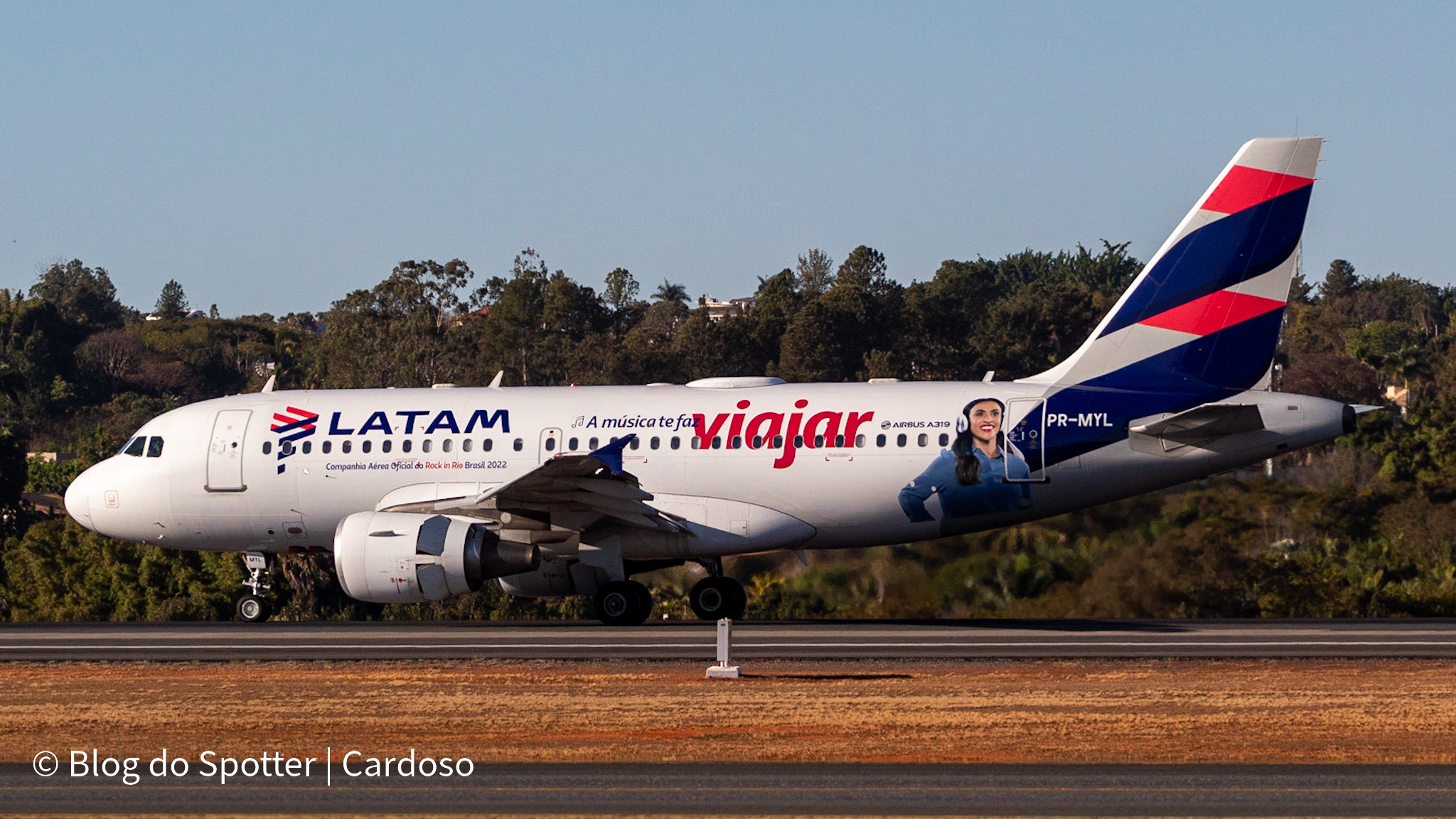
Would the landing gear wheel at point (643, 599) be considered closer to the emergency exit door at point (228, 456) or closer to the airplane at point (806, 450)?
the airplane at point (806, 450)

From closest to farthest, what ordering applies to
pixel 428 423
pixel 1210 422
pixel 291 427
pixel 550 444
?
pixel 1210 422 < pixel 550 444 < pixel 428 423 < pixel 291 427

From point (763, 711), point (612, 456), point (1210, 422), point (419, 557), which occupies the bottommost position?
point (763, 711)

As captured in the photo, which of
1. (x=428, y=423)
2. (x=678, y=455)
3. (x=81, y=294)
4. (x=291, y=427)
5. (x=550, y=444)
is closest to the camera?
(x=678, y=455)

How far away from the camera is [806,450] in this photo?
2662 centimetres

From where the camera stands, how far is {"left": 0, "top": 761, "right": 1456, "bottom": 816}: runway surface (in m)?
11.7

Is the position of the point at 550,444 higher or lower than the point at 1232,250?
lower

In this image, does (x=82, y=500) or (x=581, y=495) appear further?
(x=82, y=500)

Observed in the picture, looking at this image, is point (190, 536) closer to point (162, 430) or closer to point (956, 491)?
point (162, 430)

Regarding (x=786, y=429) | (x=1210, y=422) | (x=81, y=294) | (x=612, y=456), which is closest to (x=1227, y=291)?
(x=1210, y=422)

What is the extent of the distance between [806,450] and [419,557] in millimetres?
5842

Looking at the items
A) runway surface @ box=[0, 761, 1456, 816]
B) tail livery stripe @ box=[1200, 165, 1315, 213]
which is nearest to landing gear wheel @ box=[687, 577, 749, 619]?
tail livery stripe @ box=[1200, 165, 1315, 213]

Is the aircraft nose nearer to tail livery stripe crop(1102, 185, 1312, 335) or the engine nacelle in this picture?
the engine nacelle

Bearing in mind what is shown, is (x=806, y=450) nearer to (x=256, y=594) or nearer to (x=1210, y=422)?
(x=1210, y=422)

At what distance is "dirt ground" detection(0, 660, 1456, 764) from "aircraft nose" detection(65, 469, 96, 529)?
8976 millimetres
